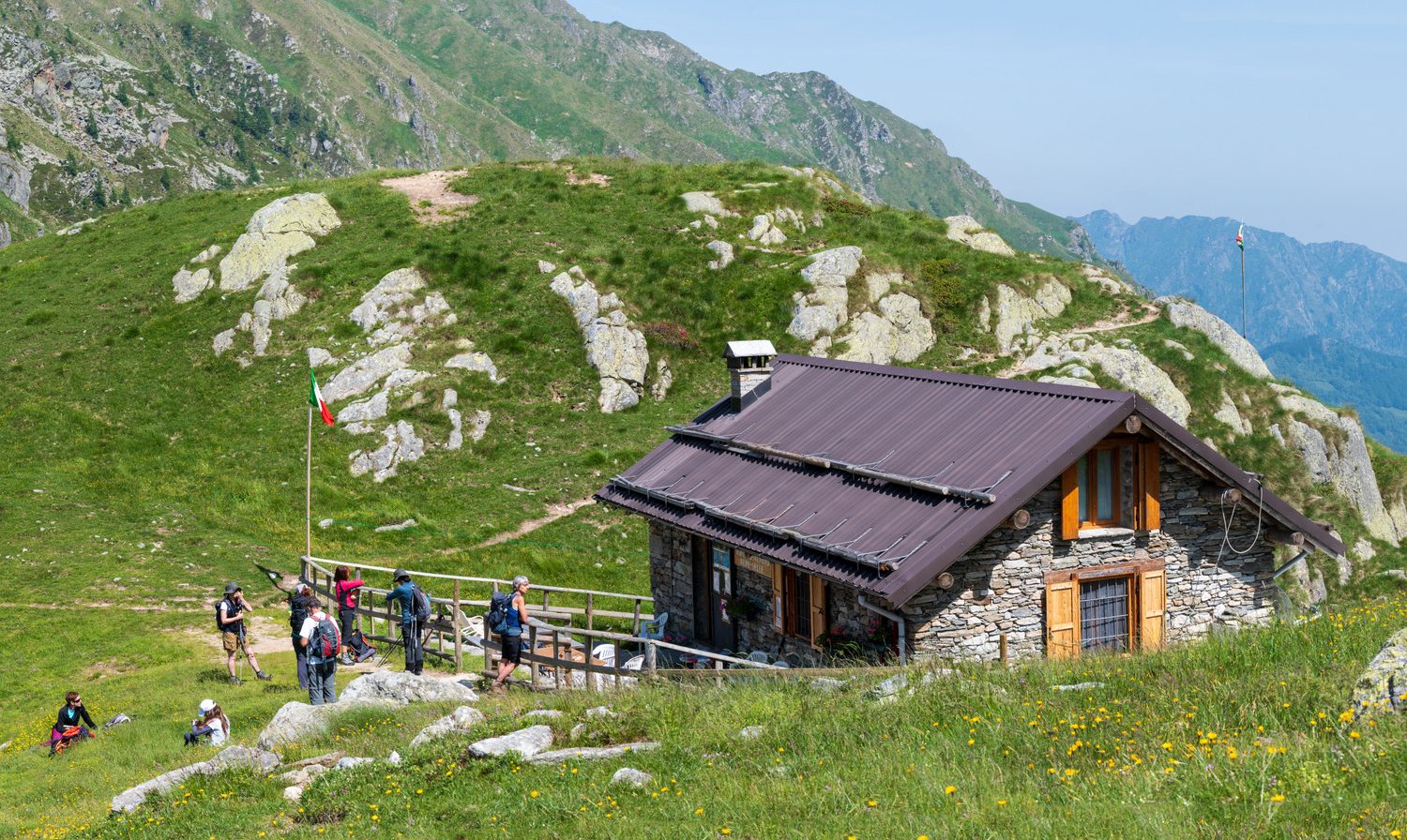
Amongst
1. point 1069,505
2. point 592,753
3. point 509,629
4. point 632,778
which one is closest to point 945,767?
point 632,778

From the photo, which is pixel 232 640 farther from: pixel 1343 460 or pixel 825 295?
pixel 1343 460

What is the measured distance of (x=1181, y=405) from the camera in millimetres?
44125

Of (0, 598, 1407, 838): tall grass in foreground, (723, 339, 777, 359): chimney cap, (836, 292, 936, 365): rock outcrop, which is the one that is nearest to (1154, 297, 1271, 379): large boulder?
(836, 292, 936, 365): rock outcrop

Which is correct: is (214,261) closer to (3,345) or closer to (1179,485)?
(3,345)

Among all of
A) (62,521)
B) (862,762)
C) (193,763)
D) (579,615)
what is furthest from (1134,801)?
(62,521)

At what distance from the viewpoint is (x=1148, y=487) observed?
68.5ft

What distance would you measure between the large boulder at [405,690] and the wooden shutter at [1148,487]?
40.8ft

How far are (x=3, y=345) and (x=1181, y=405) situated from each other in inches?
1829

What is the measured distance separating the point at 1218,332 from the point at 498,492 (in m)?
31.4

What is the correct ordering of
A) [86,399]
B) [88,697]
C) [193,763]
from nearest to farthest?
[193,763], [88,697], [86,399]

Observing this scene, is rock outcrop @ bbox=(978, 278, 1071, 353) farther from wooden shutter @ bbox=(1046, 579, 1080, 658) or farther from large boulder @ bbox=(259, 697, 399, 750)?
large boulder @ bbox=(259, 697, 399, 750)

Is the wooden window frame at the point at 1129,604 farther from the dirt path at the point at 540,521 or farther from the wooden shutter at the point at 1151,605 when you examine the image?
the dirt path at the point at 540,521

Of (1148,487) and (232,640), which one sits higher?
(1148,487)

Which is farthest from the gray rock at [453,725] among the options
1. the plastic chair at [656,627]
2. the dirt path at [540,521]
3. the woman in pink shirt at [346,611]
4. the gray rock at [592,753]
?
the dirt path at [540,521]
